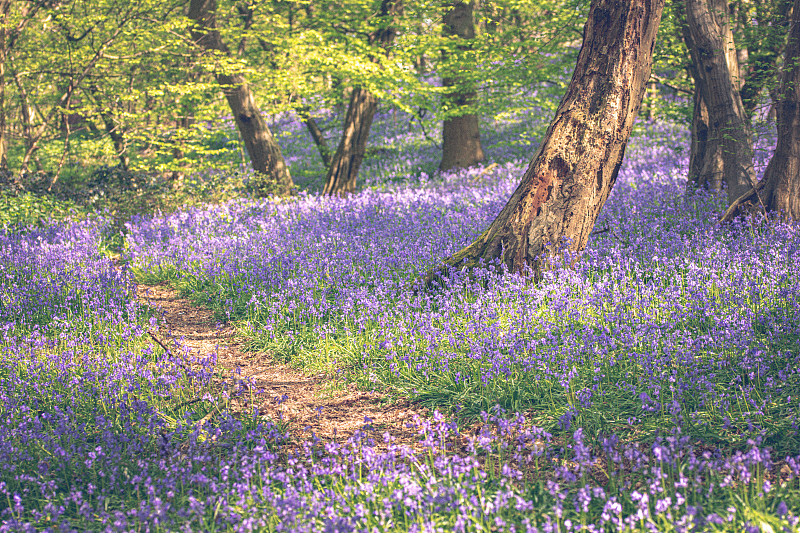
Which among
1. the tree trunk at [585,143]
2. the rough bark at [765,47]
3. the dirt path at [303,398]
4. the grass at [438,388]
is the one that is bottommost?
the dirt path at [303,398]

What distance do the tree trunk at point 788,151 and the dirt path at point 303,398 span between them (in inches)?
→ 203

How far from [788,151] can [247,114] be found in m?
10.4

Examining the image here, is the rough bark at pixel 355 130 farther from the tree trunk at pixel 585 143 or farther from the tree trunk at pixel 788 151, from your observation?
the tree trunk at pixel 788 151

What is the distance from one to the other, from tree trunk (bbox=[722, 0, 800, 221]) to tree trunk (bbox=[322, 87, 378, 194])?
8.08 metres

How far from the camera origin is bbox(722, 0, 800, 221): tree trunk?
632 centimetres

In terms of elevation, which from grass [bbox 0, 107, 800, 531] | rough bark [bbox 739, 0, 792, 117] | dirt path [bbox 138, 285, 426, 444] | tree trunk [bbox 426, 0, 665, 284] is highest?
rough bark [bbox 739, 0, 792, 117]

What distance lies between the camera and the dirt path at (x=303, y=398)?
13.0 feet

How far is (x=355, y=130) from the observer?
12.6 meters

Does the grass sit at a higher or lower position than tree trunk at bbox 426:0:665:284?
lower

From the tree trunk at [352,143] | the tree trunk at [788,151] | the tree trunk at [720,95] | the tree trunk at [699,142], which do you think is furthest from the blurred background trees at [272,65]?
the tree trunk at [788,151]

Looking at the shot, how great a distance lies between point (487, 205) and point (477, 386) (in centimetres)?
532

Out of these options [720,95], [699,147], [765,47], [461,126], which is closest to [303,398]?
[720,95]

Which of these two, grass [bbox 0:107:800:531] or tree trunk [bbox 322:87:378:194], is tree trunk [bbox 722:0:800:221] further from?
tree trunk [bbox 322:87:378:194]

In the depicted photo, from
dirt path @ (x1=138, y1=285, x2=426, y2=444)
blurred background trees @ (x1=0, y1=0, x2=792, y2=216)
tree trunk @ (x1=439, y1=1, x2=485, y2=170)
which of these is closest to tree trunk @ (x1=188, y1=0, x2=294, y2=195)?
blurred background trees @ (x1=0, y1=0, x2=792, y2=216)
